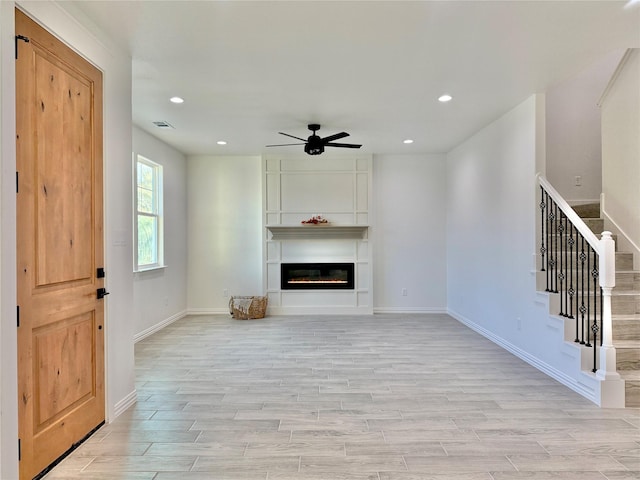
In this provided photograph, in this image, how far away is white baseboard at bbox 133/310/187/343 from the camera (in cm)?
479

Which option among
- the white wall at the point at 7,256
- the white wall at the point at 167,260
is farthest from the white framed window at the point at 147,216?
the white wall at the point at 7,256

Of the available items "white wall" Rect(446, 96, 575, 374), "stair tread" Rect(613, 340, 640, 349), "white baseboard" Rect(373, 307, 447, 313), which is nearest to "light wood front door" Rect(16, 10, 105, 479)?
"white wall" Rect(446, 96, 575, 374)

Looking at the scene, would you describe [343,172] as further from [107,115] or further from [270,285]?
[107,115]

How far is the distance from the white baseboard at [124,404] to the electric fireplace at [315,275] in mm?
3720

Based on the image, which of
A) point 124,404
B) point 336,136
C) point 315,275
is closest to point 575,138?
point 336,136

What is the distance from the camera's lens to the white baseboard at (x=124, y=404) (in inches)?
104

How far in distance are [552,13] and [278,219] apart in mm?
4870

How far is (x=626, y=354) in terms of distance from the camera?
118 inches

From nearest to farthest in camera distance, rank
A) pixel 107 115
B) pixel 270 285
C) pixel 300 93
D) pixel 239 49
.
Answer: pixel 107 115
pixel 239 49
pixel 300 93
pixel 270 285

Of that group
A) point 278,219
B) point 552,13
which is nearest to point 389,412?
point 552,13

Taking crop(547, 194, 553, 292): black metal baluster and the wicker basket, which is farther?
the wicker basket

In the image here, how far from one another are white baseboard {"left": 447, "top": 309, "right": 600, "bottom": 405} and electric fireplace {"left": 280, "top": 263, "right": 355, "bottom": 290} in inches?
89.0

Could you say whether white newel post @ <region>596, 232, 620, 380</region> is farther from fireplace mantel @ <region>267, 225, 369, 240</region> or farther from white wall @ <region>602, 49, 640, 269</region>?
fireplace mantel @ <region>267, 225, 369, 240</region>

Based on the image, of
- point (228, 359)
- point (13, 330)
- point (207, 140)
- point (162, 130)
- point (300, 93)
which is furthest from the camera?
point (207, 140)
